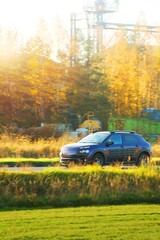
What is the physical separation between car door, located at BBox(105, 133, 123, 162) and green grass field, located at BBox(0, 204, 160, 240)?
8.64 meters

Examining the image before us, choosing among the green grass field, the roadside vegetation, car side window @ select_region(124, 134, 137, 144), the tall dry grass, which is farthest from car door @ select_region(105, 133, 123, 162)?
the green grass field

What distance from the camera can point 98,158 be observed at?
24578mm

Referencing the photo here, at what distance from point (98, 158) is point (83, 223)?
10786mm

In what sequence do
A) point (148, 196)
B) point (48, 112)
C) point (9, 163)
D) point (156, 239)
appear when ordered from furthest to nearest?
point (48, 112), point (9, 163), point (148, 196), point (156, 239)

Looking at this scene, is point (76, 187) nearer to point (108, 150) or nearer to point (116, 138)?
point (108, 150)

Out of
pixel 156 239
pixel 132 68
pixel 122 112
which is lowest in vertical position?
pixel 156 239

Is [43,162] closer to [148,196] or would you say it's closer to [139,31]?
[148,196]

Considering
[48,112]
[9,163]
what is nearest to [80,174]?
[9,163]

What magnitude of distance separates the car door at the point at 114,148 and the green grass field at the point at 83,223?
8.64m

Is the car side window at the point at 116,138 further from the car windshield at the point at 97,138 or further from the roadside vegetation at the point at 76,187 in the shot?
the roadside vegetation at the point at 76,187

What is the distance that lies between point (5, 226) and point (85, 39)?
2368 inches

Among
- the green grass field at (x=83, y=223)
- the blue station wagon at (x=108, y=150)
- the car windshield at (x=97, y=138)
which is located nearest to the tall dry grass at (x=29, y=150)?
the car windshield at (x=97, y=138)

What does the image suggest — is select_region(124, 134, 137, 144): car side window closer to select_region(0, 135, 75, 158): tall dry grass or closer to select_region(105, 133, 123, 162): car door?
select_region(105, 133, 123, 162): car door

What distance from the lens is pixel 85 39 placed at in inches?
2854
